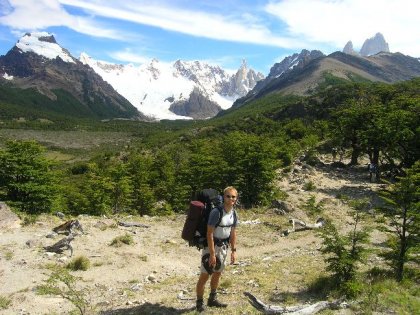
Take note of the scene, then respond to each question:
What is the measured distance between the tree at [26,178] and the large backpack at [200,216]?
22181 millimetres

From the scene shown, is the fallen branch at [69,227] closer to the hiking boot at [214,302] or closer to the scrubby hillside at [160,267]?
the scrubby hillside at [160,267]

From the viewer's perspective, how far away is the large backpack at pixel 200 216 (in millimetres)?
9500

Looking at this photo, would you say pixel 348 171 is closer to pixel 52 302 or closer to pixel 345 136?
pixel 345 136

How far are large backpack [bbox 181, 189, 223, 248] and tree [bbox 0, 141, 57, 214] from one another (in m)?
22.2

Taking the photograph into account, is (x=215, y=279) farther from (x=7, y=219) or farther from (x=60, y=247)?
(x=7, y=219)

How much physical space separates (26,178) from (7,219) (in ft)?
41.9

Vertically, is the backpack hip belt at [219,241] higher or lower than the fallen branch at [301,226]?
higher

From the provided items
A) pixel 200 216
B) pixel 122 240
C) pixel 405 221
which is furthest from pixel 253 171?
pixel 200 216

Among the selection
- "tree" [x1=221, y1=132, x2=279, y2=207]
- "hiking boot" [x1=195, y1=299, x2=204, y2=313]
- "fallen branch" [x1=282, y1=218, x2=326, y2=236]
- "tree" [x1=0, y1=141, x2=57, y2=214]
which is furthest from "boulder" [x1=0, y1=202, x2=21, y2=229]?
"tree" [x1=221, y1=132, x2=279, y2=207]

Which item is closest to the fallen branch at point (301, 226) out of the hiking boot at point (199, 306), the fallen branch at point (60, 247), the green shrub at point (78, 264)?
the green shrub at point (78, 264)

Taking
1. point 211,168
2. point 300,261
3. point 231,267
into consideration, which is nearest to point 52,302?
point 231,267

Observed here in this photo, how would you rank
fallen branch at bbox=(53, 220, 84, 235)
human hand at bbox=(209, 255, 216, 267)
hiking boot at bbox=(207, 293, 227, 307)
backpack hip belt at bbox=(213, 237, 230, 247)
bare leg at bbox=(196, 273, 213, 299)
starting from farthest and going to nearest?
1. fallen branch at bbox=(53, 220, 84, 235)
2. hiking boot at bbox=(207, 293, 227, 307)
3. bare leg at bbox=(196, 273, 213, 299)
4. backpack hip belt at bbox=(213, 237, 230, 247)
5. human hand at bbox=(209, 255, 216, 267)

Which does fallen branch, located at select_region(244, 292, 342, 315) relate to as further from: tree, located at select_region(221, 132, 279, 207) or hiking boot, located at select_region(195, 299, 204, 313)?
tree, located at select_region(221, 132, 279, 207)

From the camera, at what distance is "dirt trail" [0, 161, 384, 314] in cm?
1120
